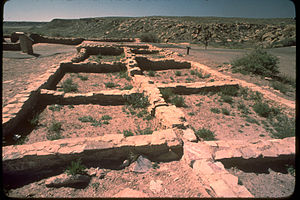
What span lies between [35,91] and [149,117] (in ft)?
15.3

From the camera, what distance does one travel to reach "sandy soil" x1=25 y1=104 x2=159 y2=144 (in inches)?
189

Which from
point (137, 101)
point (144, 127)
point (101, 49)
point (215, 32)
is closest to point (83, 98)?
point (137, 101)

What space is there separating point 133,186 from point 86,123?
299 cm

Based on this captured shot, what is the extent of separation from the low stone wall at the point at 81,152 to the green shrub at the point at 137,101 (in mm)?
2556

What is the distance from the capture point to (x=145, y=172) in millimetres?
3445

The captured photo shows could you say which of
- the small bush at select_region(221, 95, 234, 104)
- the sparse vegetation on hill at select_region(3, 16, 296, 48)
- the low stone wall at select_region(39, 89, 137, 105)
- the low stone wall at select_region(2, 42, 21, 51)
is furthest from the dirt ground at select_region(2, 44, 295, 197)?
the sparse vegetation on hill at select_region(3, 16, 296, 48)

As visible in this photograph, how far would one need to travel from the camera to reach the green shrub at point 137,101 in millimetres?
6465

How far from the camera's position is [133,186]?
3.14 metres

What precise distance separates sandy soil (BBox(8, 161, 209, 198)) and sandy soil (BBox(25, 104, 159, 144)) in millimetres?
1688

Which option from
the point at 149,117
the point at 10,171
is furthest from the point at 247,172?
A: the point at 10,171

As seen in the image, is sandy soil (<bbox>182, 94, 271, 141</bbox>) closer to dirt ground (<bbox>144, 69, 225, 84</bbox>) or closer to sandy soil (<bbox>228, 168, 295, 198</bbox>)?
sandy soil (<bbox>228, 168, 295, 198</bbox>)

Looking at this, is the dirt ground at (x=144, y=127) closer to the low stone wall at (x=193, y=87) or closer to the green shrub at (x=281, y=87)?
the low stone wall at (x=193, y=87)

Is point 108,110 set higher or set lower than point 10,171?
higher
